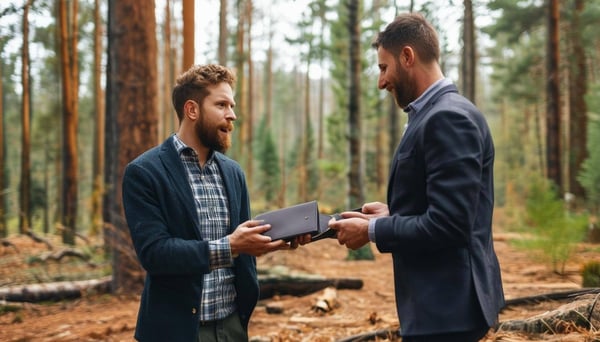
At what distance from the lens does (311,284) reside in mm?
7609

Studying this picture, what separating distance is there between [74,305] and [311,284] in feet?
11.6

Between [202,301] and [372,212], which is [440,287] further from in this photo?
[202,301]

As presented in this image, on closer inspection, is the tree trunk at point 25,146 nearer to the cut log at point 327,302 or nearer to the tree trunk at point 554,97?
the cut log at point 327,302

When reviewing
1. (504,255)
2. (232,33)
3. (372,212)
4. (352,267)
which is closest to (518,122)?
(232,33)

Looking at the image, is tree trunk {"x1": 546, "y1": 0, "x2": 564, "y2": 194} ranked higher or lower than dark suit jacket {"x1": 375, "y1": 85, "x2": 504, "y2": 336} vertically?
higher

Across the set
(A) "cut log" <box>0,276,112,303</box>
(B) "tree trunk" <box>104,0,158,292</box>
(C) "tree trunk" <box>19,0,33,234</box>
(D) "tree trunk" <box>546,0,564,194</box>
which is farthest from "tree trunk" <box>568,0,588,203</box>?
(C) "tree trunk" <box>19,0,33,234</box>

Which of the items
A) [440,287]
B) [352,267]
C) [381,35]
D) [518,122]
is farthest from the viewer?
[518,122]

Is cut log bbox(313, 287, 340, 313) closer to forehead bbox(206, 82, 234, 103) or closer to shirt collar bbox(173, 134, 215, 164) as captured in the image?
shirt collar bbox(173, 134, 215, 164)

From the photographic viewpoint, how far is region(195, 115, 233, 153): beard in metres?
3.20

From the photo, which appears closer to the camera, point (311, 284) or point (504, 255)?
point (311, 284)

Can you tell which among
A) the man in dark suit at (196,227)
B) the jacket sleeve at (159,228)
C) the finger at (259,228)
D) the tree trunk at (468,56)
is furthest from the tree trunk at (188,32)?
the tree trunk at (468,56)

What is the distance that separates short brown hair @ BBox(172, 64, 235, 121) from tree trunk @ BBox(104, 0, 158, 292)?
15.1 feet

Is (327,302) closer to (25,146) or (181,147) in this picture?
(181,147)

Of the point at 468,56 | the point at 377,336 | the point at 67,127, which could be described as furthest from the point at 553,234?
the point at 67,127
